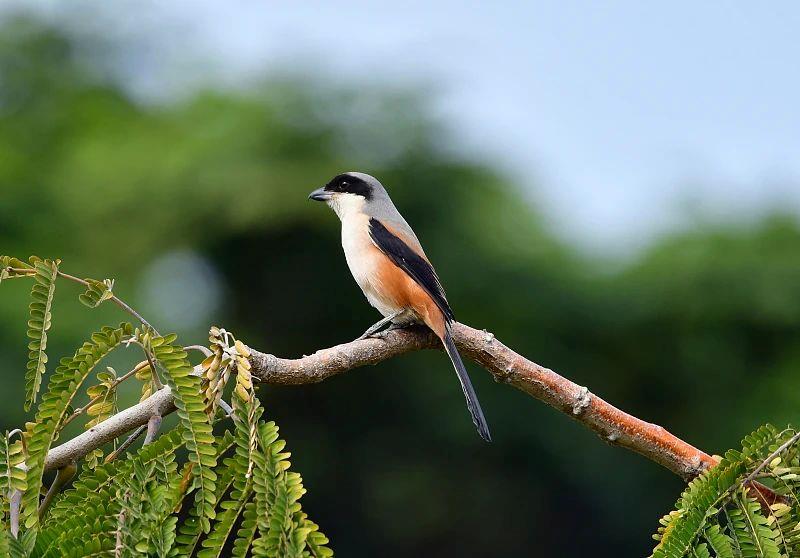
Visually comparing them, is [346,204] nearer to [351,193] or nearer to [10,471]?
[351,193]

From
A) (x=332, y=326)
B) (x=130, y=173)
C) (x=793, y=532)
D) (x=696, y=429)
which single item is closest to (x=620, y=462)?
(x=696, y=429)

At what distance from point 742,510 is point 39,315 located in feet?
5.87

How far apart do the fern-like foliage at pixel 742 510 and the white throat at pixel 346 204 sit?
333 centimetres

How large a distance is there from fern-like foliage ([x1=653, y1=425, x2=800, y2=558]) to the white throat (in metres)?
3.33

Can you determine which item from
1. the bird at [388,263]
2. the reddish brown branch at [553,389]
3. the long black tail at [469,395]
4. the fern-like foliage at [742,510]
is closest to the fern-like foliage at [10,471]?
the reddish brown branch at [553,389]

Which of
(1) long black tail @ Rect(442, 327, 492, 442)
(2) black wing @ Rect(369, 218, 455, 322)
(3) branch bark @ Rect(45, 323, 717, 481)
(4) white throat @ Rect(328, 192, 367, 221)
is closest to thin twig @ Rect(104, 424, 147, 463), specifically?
(3) branch bark @ Rect(45, 323, 717, 481)

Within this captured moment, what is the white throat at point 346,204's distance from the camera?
19.1 feet

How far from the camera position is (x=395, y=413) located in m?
22.0

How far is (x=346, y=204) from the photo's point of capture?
602 cm

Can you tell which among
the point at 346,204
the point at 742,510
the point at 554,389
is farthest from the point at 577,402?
the point at 346,204

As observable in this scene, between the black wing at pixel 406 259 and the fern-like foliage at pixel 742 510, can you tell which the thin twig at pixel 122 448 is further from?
the black wing at pixel 406 259

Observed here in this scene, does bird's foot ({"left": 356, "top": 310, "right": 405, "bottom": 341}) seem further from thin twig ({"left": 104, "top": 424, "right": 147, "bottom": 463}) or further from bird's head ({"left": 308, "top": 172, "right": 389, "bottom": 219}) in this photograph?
thin twig ({"left": 104, "top": 424, "right": 147, "bottom": 463})

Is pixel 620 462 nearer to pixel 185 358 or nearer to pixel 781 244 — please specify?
pixel 781 244

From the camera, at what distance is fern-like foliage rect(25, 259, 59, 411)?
2418 mm
